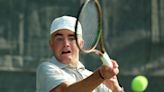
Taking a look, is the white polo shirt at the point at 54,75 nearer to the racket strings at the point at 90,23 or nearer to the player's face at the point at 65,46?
the player's face at the point at 65,46

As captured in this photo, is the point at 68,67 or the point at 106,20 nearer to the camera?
the point at 68,67

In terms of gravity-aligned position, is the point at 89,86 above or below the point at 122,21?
below

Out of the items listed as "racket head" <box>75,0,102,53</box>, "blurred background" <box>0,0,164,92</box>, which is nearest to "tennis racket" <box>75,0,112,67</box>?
"racket head" <box>75,0,102,53</box>

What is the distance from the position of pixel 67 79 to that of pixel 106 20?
340 cm

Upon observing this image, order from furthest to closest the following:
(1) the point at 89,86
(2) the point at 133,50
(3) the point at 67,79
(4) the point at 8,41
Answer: (2) the point at 133,50, (4) the point at 8,41, (3) the point at 67,79, (1) the point at 89,86

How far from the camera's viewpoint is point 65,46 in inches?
117

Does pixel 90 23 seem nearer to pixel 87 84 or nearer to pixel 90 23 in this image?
pixel 90 23

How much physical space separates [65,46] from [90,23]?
0.60 feet

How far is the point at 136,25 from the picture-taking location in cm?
632

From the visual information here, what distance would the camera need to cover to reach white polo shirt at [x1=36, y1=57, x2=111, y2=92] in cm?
291

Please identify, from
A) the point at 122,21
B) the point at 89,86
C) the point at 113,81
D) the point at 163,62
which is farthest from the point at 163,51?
the point at 89,86

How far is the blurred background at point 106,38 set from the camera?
5.92m

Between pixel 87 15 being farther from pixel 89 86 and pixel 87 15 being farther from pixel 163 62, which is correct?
pixel 163 62

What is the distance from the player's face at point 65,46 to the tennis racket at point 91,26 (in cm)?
8
